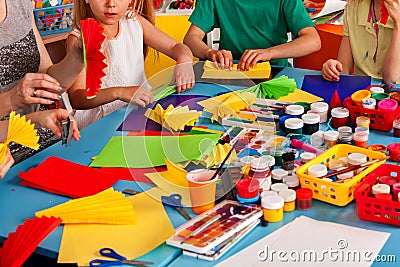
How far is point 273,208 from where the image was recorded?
1.02 meters


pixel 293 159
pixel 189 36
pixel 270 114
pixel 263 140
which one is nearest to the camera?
pixel 293 159

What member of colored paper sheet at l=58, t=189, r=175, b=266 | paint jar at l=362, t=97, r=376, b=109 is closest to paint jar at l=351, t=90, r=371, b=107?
paint jar at l=362, t=97, r=376, b=109

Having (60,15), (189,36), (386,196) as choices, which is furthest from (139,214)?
(60,15)

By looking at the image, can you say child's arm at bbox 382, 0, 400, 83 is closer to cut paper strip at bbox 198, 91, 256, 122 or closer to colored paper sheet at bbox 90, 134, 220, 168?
cut paper strip at bbox 198, 91, 256, 122

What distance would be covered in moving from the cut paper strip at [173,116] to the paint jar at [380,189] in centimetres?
53

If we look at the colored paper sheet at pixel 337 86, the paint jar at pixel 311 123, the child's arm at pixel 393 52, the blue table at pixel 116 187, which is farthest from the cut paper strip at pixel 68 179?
the child's arm at pixel 393 52

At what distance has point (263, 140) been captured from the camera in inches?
50.7

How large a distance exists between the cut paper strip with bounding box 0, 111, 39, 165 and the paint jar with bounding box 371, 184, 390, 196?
2.17 feet

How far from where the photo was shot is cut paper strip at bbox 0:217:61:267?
920 millimetres

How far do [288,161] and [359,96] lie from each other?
1.28 feet

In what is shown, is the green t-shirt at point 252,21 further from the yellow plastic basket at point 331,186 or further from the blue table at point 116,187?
the yellow plastic basket at point 331,186

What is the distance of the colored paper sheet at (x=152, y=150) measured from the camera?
1.25 m

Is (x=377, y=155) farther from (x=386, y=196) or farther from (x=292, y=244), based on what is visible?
(x=292, y=244)

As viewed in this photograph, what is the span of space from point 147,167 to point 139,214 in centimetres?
19
